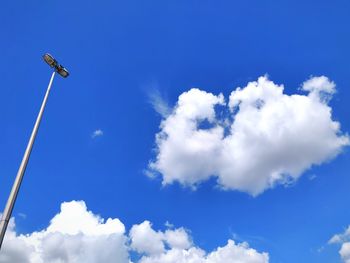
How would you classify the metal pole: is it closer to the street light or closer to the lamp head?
the street light

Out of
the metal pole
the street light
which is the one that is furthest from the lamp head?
the metal pole

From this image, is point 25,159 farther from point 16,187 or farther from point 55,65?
point 55,65

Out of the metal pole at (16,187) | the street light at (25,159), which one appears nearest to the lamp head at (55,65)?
the street light at (25,159)

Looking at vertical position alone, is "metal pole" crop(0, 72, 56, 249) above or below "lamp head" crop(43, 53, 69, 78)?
below

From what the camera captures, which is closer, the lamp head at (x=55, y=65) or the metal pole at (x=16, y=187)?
the metal pole at (x=16, y=187)

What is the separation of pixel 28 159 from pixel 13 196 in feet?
7.44

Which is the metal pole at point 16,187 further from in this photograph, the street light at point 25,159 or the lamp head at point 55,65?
the lamp head at point 55,65

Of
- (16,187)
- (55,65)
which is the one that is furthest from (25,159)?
(55,65)

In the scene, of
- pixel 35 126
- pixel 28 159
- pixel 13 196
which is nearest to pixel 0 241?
pixel 13 196

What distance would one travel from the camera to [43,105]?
1981cm

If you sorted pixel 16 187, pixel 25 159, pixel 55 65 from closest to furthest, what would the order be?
pixel 16 187 → pixel 25 159 → pixel 55 65

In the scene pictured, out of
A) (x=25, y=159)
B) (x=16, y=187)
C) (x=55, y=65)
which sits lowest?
(x=16, y=187)

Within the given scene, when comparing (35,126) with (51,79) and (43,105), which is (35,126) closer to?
(43,105)

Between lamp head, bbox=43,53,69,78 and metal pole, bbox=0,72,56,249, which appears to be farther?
lamp head, bbox=43,53,69,78
